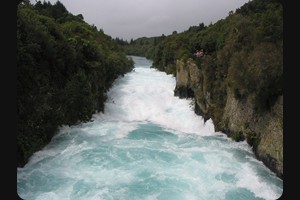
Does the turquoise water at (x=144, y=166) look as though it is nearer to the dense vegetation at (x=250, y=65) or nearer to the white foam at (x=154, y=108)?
the white foam at (x=154, y=108)

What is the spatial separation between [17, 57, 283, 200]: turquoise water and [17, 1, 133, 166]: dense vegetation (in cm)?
83

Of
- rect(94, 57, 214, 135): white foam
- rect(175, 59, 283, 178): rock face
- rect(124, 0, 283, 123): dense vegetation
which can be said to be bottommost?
rect(94, 57, 214, 135): white foam

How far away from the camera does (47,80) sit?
17047 mm

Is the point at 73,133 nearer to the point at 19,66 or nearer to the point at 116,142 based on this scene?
the point at 116,142

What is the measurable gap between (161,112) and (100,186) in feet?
49.3

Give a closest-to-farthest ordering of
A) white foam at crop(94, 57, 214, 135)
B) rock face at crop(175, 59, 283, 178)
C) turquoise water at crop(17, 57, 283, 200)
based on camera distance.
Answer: turquoise water at crop(17, 57, 283, 200)
rock face at crop(175, 59, 283, 178)
white foam at crop(94, 57, 214, 135)

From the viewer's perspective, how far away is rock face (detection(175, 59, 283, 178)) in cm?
1348

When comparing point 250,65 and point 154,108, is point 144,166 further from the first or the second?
point 154,108

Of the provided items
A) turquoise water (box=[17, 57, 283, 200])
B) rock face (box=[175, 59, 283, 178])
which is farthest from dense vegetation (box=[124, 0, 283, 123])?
turquoise water (box=[17, 57, 283, 200])

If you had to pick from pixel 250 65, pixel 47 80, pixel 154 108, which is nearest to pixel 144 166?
pixel 250 65

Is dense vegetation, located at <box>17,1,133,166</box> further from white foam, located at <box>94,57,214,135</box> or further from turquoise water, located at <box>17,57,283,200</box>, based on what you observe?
white foam, located at <box>94,57,214,135</box>

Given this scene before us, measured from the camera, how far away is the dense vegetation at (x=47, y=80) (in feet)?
44.2

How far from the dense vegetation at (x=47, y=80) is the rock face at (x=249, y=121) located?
6985 mm

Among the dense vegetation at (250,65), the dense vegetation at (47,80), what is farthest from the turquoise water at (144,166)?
the dense vegetation at (250,65)
